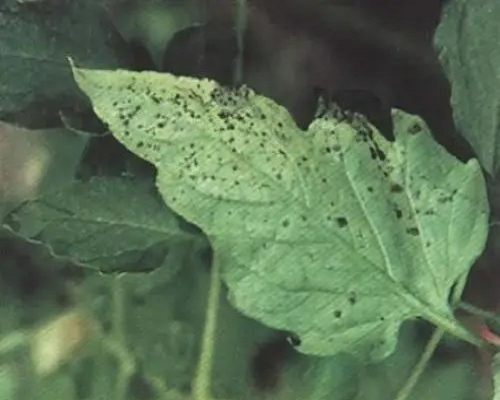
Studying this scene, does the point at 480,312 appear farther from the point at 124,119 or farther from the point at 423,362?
the point at 124,119

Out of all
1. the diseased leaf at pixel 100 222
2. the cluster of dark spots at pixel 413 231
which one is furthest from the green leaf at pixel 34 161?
the cluster of dark spots at pixel 413 231

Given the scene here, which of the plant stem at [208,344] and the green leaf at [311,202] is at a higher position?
the green leaf at [311,202]

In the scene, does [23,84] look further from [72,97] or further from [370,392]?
[370,392]

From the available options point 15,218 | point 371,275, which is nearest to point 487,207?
point 371,275

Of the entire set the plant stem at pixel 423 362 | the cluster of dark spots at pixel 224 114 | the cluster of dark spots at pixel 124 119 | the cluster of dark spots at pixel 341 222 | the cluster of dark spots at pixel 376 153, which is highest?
the cluster of dark spots at pixel 376 153

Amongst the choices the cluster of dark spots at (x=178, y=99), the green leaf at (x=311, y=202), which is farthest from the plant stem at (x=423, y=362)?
the cluster of dark spots at (x=178, y=99)

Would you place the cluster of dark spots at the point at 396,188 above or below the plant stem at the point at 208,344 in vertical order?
above

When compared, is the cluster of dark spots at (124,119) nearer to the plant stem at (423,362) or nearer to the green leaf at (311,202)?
the green leaf at (311,202)

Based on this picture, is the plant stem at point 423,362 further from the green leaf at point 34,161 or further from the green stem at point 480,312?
the green leaf at point 34,161
